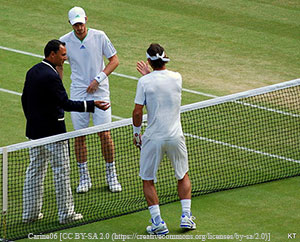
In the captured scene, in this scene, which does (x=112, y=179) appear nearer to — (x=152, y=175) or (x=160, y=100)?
(x=152, y=175)

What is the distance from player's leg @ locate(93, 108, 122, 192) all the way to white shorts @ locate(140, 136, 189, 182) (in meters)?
1.72

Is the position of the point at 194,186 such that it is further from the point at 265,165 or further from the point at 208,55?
the point at 208,55

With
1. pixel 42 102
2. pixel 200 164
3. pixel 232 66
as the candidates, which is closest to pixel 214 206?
pixel 200 164

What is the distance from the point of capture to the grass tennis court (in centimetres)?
1128

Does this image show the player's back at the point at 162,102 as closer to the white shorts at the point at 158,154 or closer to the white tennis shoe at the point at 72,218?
the white shorts at the point at 158,154

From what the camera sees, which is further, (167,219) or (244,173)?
(244,173)

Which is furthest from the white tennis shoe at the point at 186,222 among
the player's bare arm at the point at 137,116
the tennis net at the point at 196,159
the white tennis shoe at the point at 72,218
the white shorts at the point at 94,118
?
the white shorts at the point at 94,118

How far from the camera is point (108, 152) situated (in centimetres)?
1217

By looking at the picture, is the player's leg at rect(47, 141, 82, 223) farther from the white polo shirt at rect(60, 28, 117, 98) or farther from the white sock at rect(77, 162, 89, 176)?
the white polo shirt at rect(60, 28, 117, 98)

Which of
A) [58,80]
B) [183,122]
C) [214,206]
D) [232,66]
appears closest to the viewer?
[58,80]

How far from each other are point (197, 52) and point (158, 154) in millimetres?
9795

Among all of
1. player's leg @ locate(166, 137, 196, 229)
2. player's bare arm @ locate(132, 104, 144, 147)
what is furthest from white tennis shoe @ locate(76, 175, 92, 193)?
player's leg @ locate(166, 137, 196, 229)

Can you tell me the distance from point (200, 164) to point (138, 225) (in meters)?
2.51

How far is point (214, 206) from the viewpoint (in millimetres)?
11492
